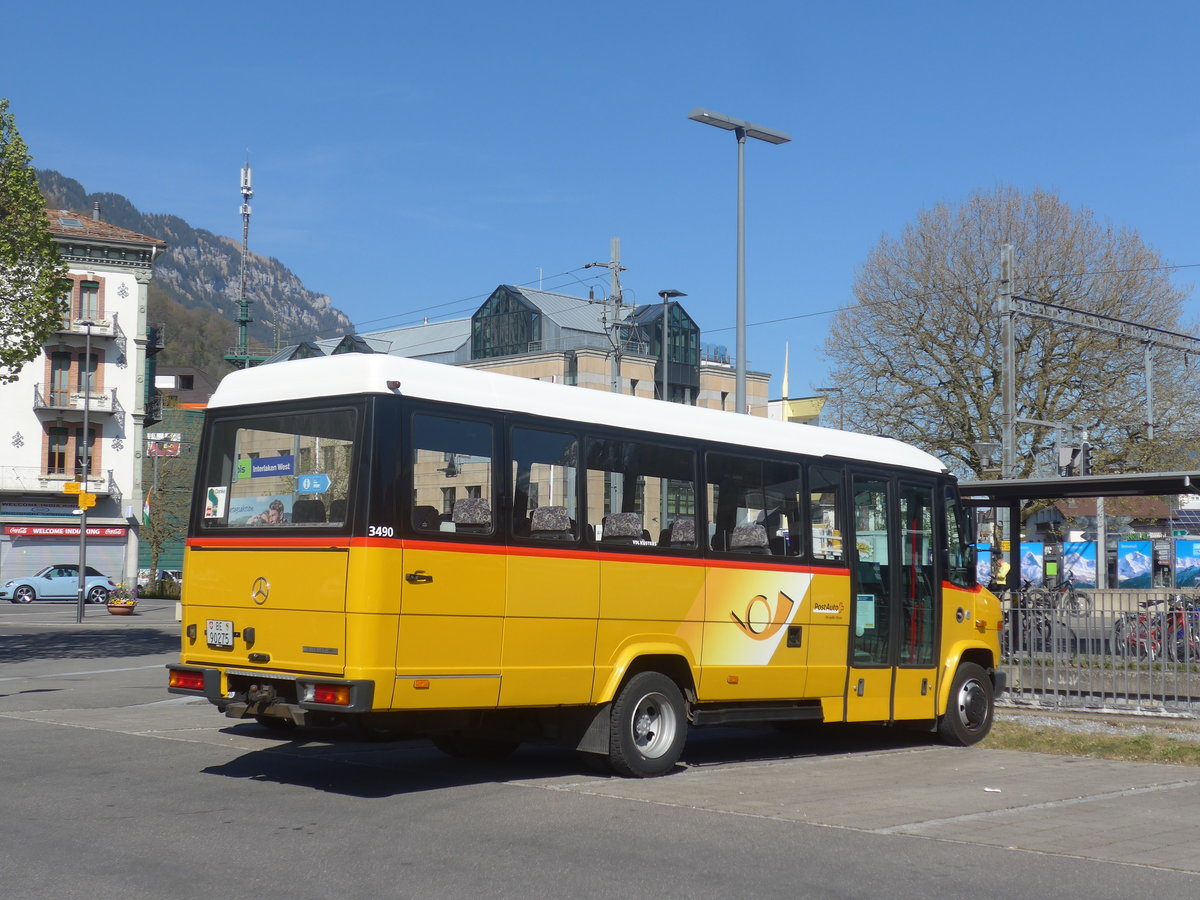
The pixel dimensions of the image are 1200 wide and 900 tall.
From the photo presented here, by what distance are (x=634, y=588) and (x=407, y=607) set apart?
2.32 m

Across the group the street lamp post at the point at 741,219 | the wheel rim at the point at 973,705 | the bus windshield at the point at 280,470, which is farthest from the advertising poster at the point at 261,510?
the street lamp post at the point at 741,219

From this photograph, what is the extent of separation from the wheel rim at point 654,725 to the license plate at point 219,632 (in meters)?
3.24

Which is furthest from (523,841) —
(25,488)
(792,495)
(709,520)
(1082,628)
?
(25,488)

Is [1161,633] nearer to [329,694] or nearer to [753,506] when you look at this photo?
[753,506]

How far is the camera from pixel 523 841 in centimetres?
821

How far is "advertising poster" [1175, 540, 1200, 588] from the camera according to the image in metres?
38.4

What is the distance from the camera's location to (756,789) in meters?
10.8

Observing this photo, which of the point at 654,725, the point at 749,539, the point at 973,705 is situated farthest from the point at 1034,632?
the point at 654,725

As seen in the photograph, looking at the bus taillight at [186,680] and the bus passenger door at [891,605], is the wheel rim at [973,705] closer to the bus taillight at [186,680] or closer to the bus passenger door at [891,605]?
the bus passenger door at [891,605]

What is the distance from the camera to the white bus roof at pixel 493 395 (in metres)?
9.86

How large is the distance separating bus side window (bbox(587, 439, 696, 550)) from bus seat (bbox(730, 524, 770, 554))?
557 millimetres

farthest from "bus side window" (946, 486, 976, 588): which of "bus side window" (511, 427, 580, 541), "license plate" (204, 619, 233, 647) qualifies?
"license plate" (204, 619, 233, 647)

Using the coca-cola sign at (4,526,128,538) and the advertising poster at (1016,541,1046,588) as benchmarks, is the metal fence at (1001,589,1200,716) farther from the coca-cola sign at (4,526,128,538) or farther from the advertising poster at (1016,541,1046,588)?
the coca-cola sign at (4,526,128,538)

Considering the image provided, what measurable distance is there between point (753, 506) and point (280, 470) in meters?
4.26
